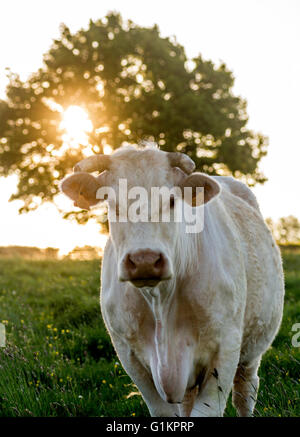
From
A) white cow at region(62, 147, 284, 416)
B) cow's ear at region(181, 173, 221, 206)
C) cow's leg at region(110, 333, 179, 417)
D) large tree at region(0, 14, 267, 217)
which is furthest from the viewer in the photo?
large tree at region(0, 14, 267, 217)

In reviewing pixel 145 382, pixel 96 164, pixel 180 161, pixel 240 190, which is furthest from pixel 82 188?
pixel 240 190

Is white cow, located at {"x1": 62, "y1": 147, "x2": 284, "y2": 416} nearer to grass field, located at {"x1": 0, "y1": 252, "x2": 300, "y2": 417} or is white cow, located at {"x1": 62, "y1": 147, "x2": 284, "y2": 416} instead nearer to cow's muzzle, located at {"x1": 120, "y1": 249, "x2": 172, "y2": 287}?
cow's muzzle, located at {"x1": 120, "y1": 249, "x2": 172, "y2": 287}

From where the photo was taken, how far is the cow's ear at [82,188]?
3.17 metres

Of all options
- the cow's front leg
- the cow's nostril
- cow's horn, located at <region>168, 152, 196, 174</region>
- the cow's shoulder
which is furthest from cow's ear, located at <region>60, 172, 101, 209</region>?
the cow's shoulder

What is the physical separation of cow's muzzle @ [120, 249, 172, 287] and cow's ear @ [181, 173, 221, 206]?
65cm

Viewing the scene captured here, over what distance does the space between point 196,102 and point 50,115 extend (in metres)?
6.19

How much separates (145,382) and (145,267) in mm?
1307

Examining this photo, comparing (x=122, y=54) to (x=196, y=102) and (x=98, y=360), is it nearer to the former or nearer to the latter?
(x=196, y=102)

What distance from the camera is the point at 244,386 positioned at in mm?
4559

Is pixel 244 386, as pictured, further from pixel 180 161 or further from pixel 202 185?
pixel 180 161

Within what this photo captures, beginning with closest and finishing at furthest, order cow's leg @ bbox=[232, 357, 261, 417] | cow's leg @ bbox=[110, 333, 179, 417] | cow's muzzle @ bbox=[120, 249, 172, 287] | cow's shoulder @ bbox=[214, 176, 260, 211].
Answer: cow's muzzle @ bbox=[120, 249, 172, 287] < cow's leg @ bbox=[110, 333, 179, 417] < cow's leg @ bbox=[232, 357, 261, 417] < cow's shoulder @ bbox=[214, 176, 260, 211]

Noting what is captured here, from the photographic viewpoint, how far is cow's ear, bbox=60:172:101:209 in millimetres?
3168

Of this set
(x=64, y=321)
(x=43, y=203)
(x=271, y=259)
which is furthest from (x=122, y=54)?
(x=271, y=259)
